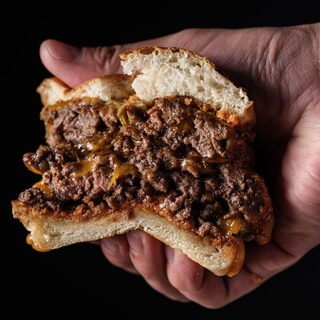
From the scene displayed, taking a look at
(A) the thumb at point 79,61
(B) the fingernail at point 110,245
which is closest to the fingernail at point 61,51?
(A) the thumb at point 79,61

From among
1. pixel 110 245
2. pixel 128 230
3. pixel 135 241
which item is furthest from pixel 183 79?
pixel 110 245

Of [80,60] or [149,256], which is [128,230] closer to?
[149,256]

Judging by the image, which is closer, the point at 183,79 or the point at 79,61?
the point at 183,79

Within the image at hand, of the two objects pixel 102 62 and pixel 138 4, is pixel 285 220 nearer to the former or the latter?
pixel 102 62

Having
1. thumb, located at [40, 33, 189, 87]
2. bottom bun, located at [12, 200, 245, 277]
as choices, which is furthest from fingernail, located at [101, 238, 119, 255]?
thumb, located at [40, 33, 189, 87]

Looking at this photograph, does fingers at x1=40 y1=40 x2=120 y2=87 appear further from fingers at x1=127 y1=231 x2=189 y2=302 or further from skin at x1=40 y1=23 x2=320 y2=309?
fingers at x1=127 y1=231 x2=189 y2=302

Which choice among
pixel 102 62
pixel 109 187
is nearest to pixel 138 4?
pixel 102 62
